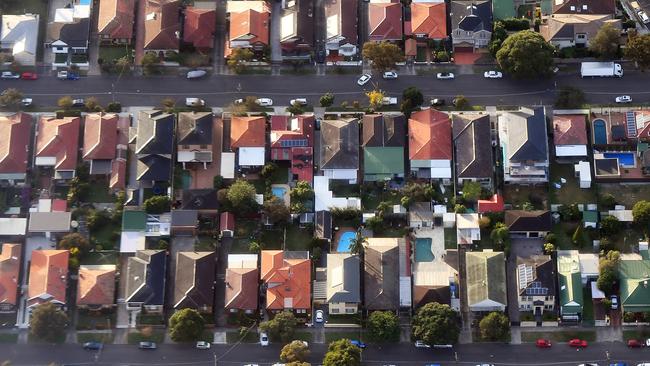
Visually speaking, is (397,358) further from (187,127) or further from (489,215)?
(187,127)

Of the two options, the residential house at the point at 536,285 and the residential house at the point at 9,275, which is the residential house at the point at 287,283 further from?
the residential house at the point at 9,275

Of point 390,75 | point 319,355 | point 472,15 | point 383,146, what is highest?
point 472,15

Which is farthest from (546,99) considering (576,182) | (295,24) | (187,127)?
(187,127)

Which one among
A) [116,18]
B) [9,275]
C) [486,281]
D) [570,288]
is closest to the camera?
[570,288]

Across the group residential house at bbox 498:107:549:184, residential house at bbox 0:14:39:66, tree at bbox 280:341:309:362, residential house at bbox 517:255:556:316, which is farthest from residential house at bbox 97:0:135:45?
residential house at bbox 517:255:556:316

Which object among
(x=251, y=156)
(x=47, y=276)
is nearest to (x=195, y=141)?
(x=251, y=156)

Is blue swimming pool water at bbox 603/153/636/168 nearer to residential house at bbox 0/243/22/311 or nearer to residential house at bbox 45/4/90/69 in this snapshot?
residential house at bbox 45/4/90/69

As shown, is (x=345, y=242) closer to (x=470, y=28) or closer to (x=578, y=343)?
(x=578, y=343)
